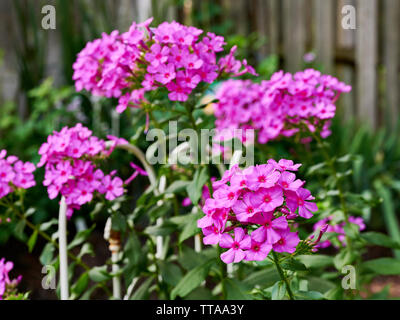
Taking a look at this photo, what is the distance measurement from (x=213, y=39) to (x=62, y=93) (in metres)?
1.71

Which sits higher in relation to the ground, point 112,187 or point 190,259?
point 112,187

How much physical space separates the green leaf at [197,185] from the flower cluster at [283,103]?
0.83 feet

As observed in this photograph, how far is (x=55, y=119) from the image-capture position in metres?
2.74

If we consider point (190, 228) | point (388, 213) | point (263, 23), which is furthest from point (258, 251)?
point (263, 23)

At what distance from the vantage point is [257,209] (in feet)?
2.53

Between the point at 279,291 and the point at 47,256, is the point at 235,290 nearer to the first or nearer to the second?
the point at 279,291

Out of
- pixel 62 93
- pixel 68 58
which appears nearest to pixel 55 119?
pixel 62 93

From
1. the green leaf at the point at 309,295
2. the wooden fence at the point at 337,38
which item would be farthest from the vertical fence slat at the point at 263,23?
the green leaf at the point at 309,295

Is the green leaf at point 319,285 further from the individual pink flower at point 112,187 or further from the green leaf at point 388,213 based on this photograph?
the green leaf at point 388,213

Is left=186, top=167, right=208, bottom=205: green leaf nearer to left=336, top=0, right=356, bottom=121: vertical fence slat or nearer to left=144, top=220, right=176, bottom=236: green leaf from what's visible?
left=144, top=220, right=176, bottom=236: green leaf

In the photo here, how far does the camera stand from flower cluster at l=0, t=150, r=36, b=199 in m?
1.19

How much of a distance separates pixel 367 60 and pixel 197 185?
2518mm
